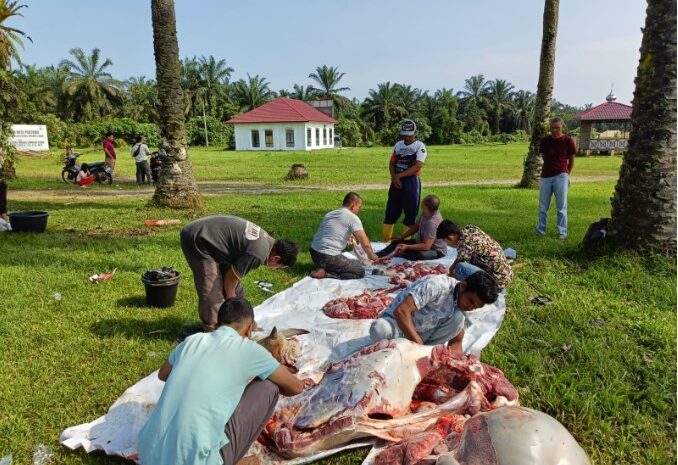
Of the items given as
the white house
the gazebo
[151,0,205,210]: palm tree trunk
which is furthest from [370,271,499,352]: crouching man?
the white house

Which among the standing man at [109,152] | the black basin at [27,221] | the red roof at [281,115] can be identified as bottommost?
the black basin at [27,221]

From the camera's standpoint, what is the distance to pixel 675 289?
586 centimetres

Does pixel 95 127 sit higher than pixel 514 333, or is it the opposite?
pixel 95 127

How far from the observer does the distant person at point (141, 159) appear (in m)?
16.8

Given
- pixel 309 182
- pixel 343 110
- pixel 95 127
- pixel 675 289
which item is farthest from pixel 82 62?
pixel 675 289

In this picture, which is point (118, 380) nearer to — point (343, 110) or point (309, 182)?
point (309, 182)

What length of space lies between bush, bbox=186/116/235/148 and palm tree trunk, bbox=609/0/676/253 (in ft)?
147

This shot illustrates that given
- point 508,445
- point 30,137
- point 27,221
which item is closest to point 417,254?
point 508,445

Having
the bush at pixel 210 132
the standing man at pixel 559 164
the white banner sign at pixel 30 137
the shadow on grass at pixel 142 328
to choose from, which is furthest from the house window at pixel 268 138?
the shadow on grass at pixel 142 328

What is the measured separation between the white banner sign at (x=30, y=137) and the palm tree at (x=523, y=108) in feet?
198

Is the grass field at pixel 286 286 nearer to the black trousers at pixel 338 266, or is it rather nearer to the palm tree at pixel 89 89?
the black trousers at pixel 338 266

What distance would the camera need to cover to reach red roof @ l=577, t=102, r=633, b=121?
32.7 m

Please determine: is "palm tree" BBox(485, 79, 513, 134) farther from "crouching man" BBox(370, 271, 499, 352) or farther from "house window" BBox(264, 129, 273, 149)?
"crouching man" BBox(370, 271, 499, 352)

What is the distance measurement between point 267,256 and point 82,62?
59.4 meters
